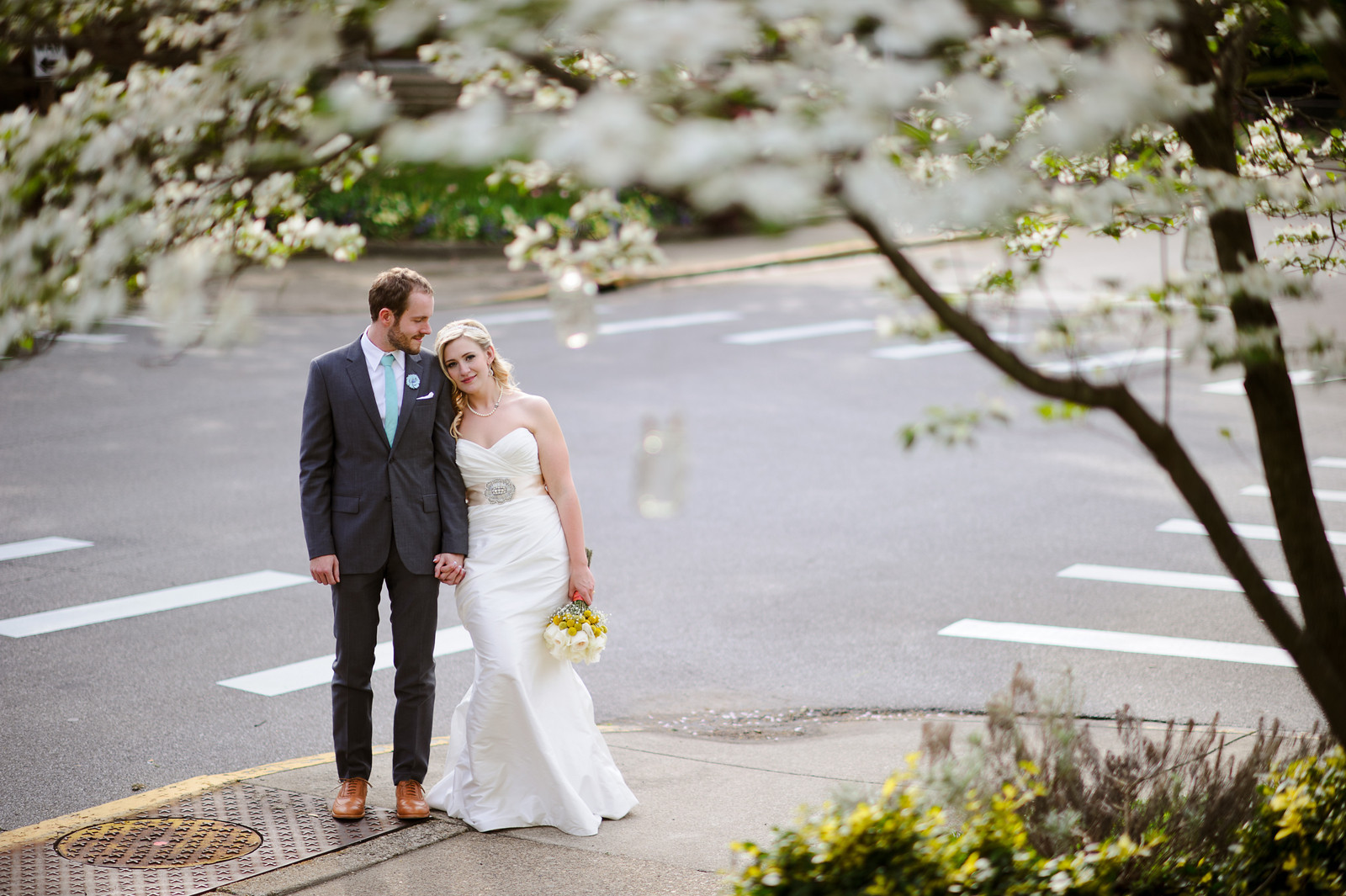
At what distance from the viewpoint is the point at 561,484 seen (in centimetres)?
564

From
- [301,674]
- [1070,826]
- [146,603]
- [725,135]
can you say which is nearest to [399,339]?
[301,674]

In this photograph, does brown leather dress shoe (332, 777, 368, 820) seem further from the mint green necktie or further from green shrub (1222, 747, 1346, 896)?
green shrub (1222, 747, 1346, 896)

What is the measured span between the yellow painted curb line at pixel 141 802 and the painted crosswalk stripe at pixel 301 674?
1012 millimetres

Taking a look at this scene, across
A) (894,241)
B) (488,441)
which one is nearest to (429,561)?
(488,441)

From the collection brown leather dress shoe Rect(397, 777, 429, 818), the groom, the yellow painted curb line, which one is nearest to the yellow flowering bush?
brown leather dress shoe Rect(397, 777, 429, 818)

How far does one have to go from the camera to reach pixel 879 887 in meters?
3.33

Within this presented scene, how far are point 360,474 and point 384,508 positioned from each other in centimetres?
17

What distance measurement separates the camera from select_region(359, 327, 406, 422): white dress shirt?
5.48 m

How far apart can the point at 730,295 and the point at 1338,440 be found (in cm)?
1126

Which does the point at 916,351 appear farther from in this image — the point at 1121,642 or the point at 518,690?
the point at 518,690

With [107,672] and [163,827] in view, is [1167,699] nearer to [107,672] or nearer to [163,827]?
[163,827]

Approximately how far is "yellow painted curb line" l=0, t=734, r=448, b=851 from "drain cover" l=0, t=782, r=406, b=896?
A: 0.18 feet

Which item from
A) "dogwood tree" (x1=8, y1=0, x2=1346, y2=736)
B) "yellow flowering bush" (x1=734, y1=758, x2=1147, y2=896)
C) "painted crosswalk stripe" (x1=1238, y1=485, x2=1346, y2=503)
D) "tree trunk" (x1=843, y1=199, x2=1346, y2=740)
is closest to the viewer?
"dogwood tree" (x1=8, y1=0, x2=1346, y2=736)

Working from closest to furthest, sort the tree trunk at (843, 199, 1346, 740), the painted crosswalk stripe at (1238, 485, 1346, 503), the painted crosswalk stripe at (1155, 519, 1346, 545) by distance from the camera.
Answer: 1. the tree trunk at (843, 199, 1346, 740)
2. the painted crosswalk stripe at (1155, 519, 1346, 545)
3. the painted crosswalk stripe at (1238, 485, 1346, 503)
